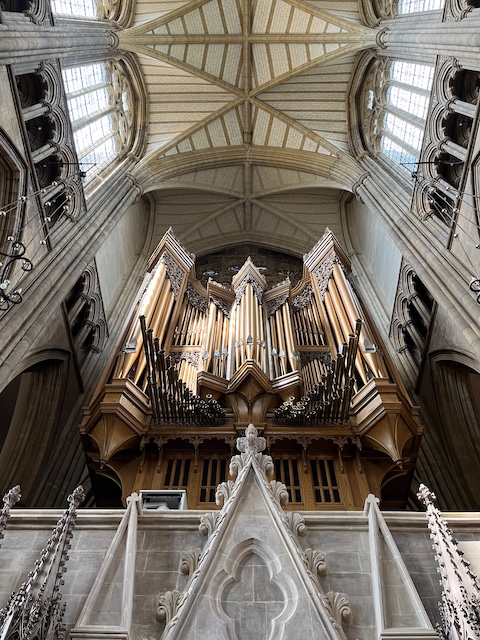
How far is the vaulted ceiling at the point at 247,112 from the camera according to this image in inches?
648

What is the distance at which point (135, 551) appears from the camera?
5492 millimetres

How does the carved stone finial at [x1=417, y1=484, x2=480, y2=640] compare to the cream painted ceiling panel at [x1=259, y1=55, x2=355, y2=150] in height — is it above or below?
below

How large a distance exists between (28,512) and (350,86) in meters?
16.0

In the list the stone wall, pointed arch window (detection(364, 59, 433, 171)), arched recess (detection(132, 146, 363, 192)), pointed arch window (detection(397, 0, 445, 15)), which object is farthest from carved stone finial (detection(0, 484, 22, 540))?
pointed arch window (detection(397, 0, 445, 15))

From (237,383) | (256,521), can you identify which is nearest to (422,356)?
(237,383)

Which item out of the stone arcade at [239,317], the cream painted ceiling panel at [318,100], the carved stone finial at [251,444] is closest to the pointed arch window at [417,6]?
the stone arcade at [239,317]

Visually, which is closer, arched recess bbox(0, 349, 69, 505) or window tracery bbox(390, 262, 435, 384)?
arched recess bbox(0, 349, 69, 505)

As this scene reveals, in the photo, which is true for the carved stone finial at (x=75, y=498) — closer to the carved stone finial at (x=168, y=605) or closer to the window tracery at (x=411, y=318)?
the carved stone finial at (x=168, y=605)

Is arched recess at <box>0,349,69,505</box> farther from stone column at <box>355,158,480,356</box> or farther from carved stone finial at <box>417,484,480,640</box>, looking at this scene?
carved stone finial at <box>417,484,480,640</box>

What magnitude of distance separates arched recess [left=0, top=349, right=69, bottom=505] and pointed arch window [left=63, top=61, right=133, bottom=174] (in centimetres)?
496

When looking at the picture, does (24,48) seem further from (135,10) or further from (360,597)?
(360,597)

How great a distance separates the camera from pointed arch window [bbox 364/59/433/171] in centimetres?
1393

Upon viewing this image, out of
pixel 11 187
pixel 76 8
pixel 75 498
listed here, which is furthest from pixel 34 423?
pixel 76 8

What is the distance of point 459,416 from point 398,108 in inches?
342
